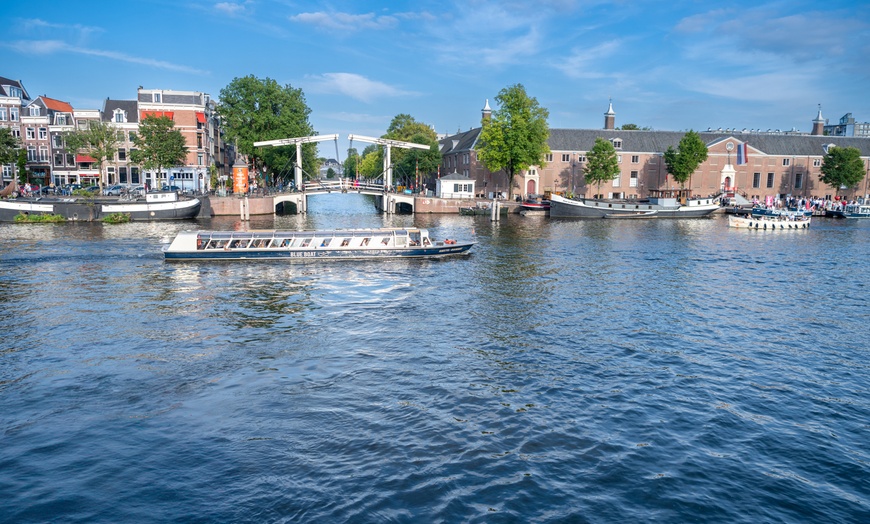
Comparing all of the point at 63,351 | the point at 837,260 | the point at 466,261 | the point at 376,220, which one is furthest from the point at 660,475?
the point at 376,220

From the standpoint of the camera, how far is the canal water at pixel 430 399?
13414 millimetres

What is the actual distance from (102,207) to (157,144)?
49.9 ft

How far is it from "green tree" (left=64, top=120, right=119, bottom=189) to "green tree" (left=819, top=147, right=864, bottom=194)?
374ft

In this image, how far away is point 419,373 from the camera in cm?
2047

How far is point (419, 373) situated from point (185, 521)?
943cm

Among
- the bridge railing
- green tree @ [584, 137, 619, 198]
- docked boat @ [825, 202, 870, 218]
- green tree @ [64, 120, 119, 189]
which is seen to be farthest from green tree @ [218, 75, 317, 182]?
docked boat @ [825, 202, 870, 218]

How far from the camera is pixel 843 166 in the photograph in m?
101

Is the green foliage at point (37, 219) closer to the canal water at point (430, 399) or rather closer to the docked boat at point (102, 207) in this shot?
the docked boat at point (102, 207)

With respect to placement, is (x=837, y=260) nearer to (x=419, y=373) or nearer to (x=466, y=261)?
(x=466, y=261)

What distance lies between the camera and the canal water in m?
13.4

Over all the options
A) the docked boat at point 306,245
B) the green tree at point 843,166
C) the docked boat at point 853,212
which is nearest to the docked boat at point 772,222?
the docked boat at point 853,212

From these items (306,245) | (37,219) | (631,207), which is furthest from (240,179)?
(631,207)

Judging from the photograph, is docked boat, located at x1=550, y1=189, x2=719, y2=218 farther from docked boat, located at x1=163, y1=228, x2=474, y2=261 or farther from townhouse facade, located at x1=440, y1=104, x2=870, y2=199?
docked boat, located at x1=163, y1=228, x2=474, y2=261

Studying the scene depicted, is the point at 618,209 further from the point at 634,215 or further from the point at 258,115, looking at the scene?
the point at 258,115
